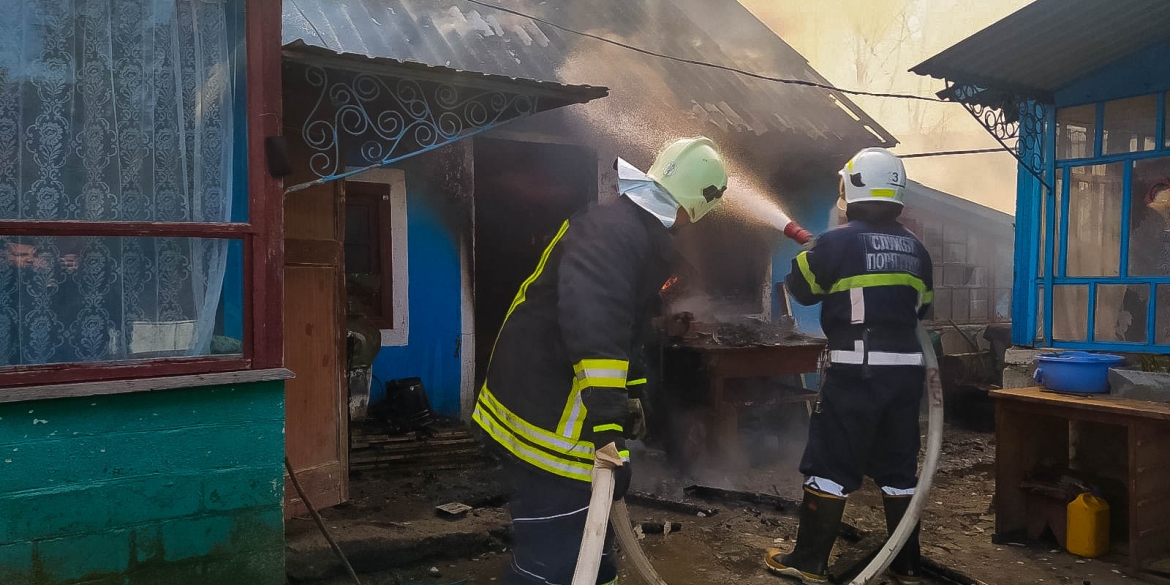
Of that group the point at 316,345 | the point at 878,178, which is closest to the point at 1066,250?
the point at 878,178

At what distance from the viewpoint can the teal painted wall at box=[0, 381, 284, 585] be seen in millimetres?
3693

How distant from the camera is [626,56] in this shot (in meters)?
9.94

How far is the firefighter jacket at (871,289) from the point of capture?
512 centimetres

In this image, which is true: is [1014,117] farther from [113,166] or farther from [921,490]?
[113,166]

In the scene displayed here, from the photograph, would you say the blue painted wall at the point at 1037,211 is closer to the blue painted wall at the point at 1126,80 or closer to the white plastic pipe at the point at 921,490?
the blue painted wall at the point at 1126,80

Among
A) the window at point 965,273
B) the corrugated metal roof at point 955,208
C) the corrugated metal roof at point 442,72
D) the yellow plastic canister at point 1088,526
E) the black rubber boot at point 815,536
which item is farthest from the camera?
the window at point 965,273

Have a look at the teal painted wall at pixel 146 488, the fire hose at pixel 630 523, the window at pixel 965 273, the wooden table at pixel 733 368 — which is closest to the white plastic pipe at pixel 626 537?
the fire hose at pixel 630 523

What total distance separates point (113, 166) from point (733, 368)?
5796 mm

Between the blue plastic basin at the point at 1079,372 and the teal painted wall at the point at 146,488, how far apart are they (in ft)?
17.3

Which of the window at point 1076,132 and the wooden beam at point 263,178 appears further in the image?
the window at point 1076,132

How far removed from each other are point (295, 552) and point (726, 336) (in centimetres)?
478

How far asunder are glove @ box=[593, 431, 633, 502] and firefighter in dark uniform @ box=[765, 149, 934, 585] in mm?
2166

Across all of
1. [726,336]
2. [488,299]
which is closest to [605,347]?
[726,336]

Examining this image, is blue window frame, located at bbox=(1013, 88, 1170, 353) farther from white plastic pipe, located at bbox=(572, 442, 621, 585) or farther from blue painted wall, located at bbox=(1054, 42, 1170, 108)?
white plastic pipe, located at bbox=(572, 442, 621, 585)
